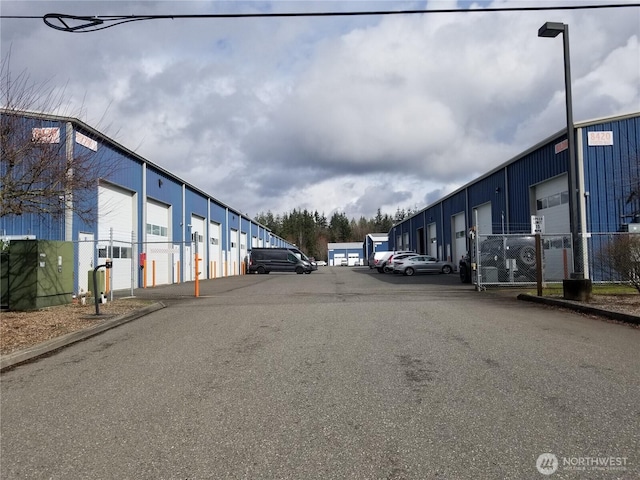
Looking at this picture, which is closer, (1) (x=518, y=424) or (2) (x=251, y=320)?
(1) (x=518, y=424)

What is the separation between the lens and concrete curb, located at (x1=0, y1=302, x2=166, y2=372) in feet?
25.1

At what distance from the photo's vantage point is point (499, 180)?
29.2 m

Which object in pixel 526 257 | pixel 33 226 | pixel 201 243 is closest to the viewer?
pixel 33 226

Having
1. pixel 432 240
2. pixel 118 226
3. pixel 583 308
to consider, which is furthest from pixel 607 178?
pixel 432 240

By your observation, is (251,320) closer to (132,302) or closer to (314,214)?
(132,302)

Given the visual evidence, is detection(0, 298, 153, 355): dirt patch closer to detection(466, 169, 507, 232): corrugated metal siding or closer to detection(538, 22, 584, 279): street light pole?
detection(538, 22, 584, 279): street light pole

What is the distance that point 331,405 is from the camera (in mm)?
4980

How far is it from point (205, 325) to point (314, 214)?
14106 centimetres

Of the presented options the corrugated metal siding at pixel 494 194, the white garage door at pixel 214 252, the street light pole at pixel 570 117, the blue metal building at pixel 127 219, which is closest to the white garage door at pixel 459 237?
the corrugated metal siding at pixel 494 194

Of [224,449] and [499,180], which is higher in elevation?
[499,180]

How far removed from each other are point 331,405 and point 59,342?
6195 mm

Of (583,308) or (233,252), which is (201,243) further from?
(583,308)

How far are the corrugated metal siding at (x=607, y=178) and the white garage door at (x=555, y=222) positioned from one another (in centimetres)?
108

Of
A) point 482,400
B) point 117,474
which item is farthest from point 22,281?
point 482,400
